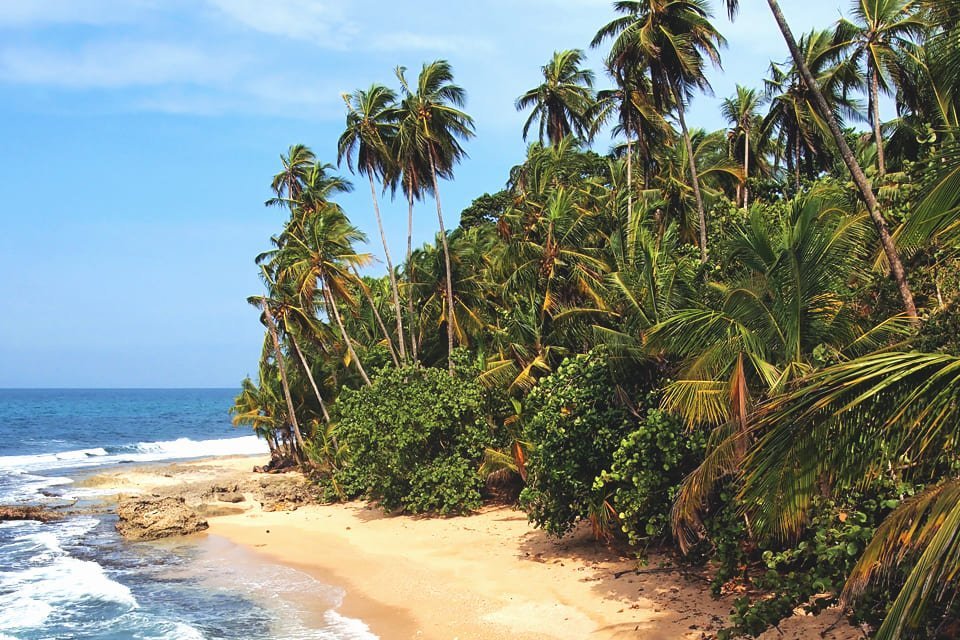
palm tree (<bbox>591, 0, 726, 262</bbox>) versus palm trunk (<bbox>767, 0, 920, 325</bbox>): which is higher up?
palm tree (<bbox>591, 0, 726, 262</bbox>)

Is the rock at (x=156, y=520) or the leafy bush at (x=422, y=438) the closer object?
the leafy bush at (x=422, y=438)

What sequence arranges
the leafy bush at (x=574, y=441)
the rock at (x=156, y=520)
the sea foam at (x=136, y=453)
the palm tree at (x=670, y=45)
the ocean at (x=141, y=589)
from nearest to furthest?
the ocean at (x=141, y=589) → the leafy bush at (x=574, y=441) → the palm tree at (x=670, y=45) → the rock at (x=156, y=520) → the sea foam at (x=136, y=453)

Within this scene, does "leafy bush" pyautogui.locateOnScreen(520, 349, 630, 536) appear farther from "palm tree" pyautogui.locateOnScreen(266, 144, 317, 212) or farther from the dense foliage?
"palm tree" pyautogui.locateOnScreen(266, 144, 317, 212)

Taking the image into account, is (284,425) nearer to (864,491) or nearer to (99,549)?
(99,549)

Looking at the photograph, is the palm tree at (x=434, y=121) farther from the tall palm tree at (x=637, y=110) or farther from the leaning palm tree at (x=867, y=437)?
the leaning palm tree at (x=867, y=437)

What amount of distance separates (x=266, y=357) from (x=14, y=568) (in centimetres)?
1657

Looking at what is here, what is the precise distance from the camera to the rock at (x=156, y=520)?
20703 millimetres

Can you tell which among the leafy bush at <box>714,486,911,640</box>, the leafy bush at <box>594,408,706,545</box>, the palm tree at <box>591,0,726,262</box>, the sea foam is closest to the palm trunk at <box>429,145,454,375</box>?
the palm tree at <box>591,0,726,262</box>

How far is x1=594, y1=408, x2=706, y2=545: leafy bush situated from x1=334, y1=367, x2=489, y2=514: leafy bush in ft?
26.3

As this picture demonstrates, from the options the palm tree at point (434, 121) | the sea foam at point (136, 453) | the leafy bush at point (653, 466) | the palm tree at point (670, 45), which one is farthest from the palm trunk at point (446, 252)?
the sea foam at point (136, 453)

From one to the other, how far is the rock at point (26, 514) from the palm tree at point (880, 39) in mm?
25053

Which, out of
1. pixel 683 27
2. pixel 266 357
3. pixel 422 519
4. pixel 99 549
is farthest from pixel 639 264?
pixel 266 357

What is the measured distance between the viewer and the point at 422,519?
1964 centimetres

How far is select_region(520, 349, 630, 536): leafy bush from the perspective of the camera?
12992mm
